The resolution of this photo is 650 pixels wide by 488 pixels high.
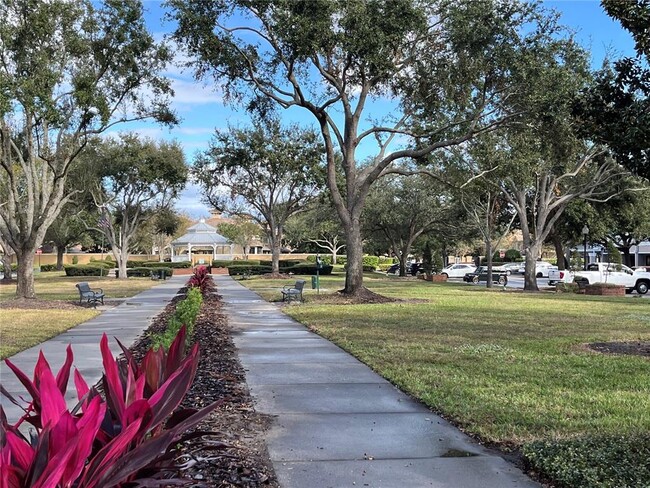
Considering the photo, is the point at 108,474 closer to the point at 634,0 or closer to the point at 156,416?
the point at 156,416

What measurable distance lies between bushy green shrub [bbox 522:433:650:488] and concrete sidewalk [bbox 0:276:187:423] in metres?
4.81

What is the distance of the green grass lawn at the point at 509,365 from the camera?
5.77 m

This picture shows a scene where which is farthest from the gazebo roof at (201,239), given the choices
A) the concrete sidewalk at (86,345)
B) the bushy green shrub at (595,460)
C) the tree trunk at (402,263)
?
the bushy green shrub at (595,460)

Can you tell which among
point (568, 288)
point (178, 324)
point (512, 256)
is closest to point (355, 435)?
point (178, 324)

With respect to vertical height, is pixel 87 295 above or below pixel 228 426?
above

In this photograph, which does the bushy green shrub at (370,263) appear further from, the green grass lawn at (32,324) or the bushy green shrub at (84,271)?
the green grass lawn at (32,324)

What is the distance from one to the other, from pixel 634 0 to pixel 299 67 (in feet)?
47.3

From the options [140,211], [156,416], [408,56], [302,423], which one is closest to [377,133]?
[408,56]

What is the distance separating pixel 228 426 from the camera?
541cm

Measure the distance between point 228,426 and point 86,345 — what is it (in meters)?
6.40

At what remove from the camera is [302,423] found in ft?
18.9

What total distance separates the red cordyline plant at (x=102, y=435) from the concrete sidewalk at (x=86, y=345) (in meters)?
3.56

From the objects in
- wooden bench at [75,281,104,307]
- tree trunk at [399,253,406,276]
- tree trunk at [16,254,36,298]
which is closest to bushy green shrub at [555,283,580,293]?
tree trunk at [399,253,406,276]

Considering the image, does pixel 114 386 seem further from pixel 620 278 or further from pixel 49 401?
pixel 620 278
